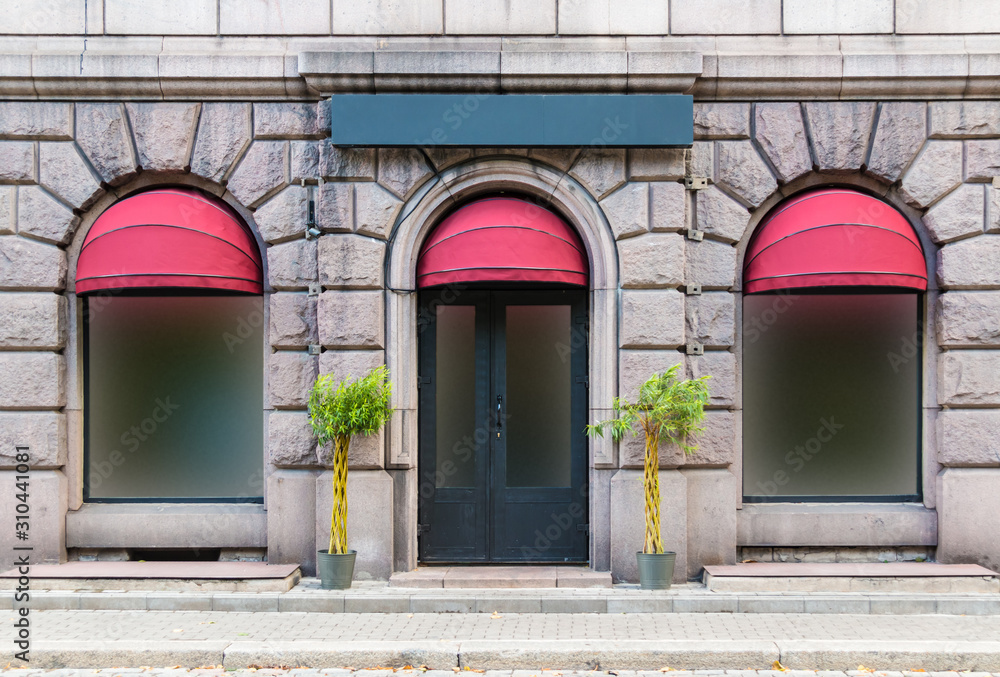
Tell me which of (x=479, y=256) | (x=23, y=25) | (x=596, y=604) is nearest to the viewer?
(x=596, y=604)

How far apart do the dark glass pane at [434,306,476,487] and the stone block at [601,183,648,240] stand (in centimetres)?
200

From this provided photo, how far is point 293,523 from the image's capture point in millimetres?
9055

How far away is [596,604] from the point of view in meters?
7.97

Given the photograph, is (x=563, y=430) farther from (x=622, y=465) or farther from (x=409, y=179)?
(x=409, y=179)

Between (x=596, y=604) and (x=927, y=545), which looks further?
(x=927, y=545)

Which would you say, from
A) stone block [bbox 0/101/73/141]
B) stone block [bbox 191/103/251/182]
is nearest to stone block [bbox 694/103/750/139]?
stone block [bbox 191/103/251/182]

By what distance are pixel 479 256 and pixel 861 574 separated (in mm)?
5252

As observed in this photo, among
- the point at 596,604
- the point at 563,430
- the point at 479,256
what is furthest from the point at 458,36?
the point at 596,604

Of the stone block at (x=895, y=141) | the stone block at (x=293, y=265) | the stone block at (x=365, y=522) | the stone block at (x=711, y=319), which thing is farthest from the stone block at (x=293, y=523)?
the stone block at (x=895, y=141)

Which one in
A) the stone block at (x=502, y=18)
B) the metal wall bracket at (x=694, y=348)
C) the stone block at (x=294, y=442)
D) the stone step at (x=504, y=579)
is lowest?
the stone step at (x=504, y=579)

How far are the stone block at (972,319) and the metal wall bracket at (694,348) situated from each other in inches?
110

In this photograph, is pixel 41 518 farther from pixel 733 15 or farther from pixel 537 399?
pixel 733 15

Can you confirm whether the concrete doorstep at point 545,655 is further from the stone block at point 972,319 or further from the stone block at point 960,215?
the stone block at point 960,215

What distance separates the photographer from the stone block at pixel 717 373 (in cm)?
904
